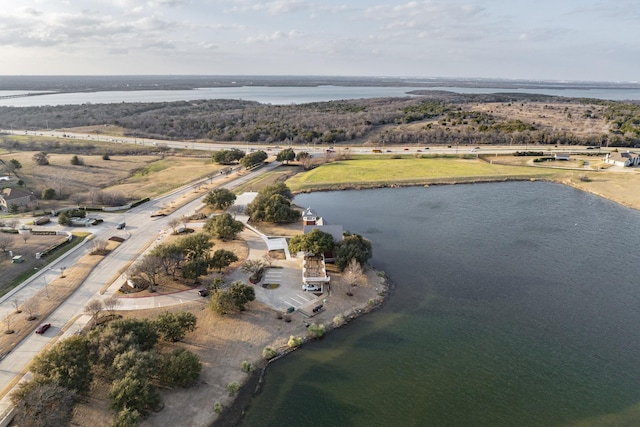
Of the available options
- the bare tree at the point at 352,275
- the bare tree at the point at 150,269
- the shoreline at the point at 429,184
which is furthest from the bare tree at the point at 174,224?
the shoreline at the point at 429,184

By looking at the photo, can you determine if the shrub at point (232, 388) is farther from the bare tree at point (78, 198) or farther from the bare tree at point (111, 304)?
the bare tree at point (78, 198)

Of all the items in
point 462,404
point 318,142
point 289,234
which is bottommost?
point 462,404

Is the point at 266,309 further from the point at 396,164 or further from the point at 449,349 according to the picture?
the point at 396,164

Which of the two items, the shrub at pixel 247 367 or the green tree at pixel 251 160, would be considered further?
the green tree at pixel 251 160

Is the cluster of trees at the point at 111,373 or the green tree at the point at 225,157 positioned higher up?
the green tree at the point at 225,157

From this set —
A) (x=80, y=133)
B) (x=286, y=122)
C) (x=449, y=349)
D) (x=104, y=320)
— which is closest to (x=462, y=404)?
(x=449, y=349)

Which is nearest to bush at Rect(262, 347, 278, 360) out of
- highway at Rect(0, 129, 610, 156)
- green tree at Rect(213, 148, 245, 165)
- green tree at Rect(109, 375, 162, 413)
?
green tree at Rect(109, 375, 162, 413)

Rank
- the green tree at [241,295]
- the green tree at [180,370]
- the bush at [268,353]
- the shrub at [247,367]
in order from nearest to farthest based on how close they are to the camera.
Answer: the green tree at [180,370] → the shrub at [247,367] → the bush at [268,353] → the green tree at [241,295]
